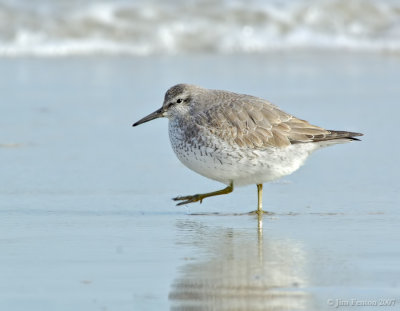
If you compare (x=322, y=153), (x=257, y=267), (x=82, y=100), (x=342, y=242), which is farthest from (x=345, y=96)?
(x=257, y=267)

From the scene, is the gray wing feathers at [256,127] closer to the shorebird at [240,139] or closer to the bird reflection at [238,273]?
the shorebird at [240,139]

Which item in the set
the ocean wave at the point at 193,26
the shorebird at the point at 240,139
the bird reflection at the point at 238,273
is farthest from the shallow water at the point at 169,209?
the ocean wave at the point at 193,26

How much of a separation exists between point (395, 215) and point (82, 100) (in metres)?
5.47

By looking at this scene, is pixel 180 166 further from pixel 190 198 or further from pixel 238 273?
pixel 238 273

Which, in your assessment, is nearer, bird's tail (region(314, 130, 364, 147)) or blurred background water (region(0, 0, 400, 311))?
blurred background water (region(0, 0, 400, 311))

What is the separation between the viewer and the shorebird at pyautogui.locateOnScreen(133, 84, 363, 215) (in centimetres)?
656

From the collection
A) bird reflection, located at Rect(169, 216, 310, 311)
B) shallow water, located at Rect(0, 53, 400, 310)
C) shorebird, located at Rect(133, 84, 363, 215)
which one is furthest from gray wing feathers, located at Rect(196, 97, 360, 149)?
bird reflection, located at Rect(169, 216, 310, 311)

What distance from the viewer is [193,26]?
50.8 ft

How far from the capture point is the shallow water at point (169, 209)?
469cm

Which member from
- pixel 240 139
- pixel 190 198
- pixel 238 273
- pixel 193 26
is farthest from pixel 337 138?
pixel 193 26

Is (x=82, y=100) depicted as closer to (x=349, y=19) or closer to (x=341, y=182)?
(x=341, y=182)

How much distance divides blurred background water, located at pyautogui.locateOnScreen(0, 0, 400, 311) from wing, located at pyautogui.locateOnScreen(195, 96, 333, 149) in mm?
564

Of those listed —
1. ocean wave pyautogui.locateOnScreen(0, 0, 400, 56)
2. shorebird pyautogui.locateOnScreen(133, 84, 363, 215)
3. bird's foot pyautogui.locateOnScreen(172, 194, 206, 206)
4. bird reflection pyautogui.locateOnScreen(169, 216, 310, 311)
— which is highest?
ocean wave pyautogui.locateOnScreen(0, 0, 400, 56)

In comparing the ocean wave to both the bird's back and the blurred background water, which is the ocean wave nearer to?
the blurred background water
